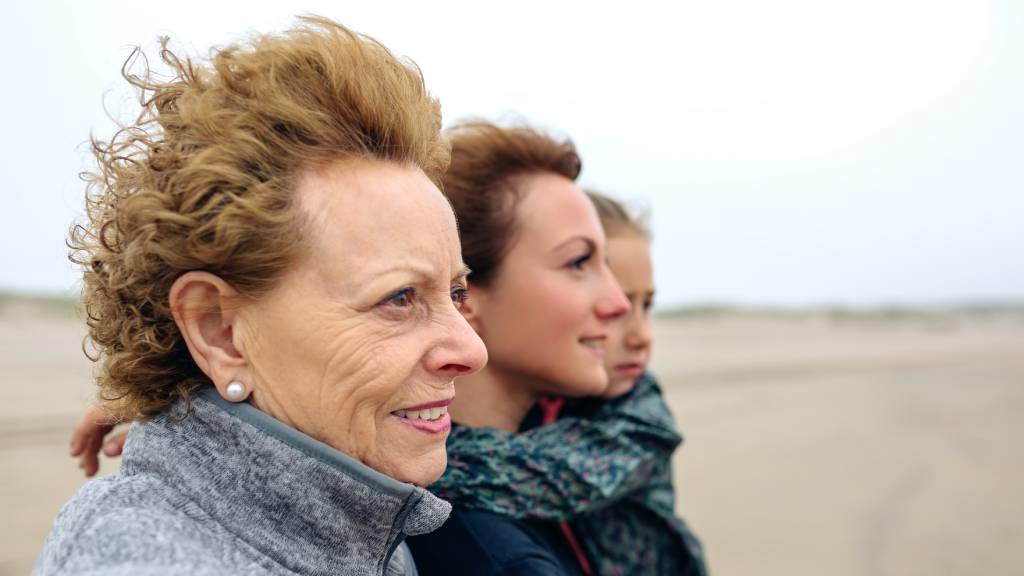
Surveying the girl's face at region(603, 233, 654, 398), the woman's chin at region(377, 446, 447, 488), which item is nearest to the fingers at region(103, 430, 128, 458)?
the woman's chin at region(377, 446, 447, 488)

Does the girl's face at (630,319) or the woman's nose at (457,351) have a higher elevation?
the woman's nose at (457,351)

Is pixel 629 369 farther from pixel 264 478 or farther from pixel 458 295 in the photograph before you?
pixel 264 478

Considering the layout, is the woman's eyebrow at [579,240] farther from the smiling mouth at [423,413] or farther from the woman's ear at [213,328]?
the woman's ear at [213,328]

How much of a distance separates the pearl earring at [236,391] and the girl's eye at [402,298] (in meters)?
0.27

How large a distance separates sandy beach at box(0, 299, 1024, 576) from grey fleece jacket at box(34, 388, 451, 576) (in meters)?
0.71

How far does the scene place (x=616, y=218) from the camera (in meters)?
2.90

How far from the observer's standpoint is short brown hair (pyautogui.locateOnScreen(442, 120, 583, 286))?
7.63 feet

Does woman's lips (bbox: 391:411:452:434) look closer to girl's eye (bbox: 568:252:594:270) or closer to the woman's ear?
the woman's ear

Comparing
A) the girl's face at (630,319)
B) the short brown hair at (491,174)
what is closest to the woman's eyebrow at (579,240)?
the short brown hair at (491,174)

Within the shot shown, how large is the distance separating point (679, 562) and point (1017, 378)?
1589 cm

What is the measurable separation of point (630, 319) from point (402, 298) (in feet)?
4.59

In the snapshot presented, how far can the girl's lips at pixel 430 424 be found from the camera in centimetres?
143

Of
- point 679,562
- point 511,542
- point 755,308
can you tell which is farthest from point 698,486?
point 755,308

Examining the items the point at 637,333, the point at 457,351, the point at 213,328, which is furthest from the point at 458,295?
the point at 637,333
